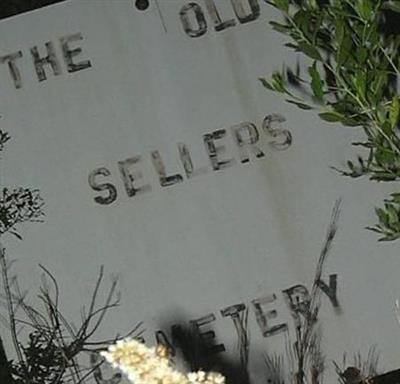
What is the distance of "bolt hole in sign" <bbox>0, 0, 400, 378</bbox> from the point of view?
5.51 feet

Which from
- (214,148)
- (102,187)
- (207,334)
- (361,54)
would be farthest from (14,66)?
(361,54)

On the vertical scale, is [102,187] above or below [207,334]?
above

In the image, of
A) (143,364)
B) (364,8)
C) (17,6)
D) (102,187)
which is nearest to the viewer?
(143,364)

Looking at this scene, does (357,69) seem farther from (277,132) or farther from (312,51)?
(277,132)

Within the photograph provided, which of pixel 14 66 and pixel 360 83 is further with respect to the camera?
pixel 14 66

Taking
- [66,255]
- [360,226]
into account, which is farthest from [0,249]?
[360,226]

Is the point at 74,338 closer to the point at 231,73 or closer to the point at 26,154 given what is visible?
the point at 26,154

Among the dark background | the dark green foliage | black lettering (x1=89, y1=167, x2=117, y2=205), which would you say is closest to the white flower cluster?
the dark green foliage

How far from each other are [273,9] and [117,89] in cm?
29

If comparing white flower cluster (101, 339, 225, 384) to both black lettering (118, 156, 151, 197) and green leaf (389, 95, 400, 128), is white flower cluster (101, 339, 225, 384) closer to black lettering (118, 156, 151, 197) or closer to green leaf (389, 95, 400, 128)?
green leaf (389, 95, 400, 128)

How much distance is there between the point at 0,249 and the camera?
1670 millimetres

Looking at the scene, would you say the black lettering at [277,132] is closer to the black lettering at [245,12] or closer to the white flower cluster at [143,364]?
the black lettering at [245,12]

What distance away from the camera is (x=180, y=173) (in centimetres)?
170

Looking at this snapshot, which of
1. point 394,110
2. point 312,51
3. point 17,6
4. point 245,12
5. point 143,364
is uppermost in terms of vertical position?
point 17,6
